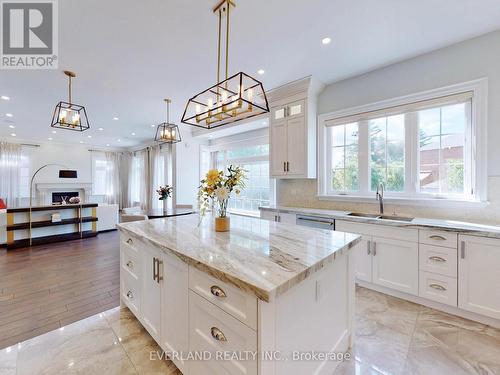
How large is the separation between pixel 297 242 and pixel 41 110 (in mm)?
5921

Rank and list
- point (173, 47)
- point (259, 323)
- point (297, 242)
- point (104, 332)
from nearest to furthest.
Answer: point (259, 323) → point (297, 242) → point (104, 332) → point (173, 47)

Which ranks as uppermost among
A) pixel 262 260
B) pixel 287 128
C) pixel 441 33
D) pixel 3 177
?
pixel 441 33

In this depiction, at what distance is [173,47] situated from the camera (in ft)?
8.14

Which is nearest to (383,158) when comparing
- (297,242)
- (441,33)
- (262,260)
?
(441,33)

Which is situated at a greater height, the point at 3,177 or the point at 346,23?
the point at 346,23

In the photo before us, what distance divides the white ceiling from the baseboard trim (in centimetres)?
282

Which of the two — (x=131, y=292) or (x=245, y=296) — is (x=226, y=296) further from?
(x=131, y=292)

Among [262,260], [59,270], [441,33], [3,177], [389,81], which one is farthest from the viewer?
[3,177]

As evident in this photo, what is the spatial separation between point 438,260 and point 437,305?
49cm

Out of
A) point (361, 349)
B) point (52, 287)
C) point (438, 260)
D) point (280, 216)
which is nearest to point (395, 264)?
point (438, 260)

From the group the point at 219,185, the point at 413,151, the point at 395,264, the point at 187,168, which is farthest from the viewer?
the point at 187,168

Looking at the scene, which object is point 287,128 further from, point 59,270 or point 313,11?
point 59,270

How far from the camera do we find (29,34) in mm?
2240

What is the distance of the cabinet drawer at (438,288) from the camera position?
2135 mm
